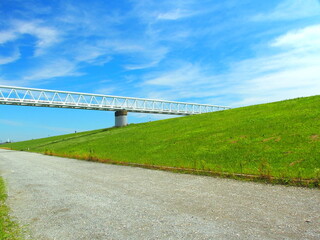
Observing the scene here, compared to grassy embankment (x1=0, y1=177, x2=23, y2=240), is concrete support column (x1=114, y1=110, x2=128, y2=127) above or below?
above

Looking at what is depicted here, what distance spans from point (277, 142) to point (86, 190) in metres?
12.0

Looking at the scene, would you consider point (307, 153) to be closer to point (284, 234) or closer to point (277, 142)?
point (277, 142)

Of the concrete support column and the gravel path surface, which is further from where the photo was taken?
the concrete support column

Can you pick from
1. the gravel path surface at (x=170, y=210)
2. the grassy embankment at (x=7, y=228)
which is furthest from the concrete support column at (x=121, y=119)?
the grassy embankment at (x=7, y=228)

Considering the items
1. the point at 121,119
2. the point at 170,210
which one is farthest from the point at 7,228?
the point at 121,119

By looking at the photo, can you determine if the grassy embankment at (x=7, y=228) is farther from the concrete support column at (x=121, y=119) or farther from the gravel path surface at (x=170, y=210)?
the concrete support column at (x=121, y=119)

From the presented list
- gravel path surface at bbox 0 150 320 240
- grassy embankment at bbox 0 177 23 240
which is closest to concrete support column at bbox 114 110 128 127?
gravel path surface at bbox 0 150 320 240

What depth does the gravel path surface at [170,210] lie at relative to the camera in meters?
5.43

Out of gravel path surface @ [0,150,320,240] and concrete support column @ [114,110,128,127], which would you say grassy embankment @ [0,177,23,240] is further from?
concrete support column @ [114,110,128,127]

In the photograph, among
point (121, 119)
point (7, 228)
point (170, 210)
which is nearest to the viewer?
point (7, 228)

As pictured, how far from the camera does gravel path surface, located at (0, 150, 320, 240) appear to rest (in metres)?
5.43

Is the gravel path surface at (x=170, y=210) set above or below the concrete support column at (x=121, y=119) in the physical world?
below

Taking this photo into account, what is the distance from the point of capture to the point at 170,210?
6973mm

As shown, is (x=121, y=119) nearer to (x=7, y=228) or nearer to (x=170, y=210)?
(x=170, y=210)
